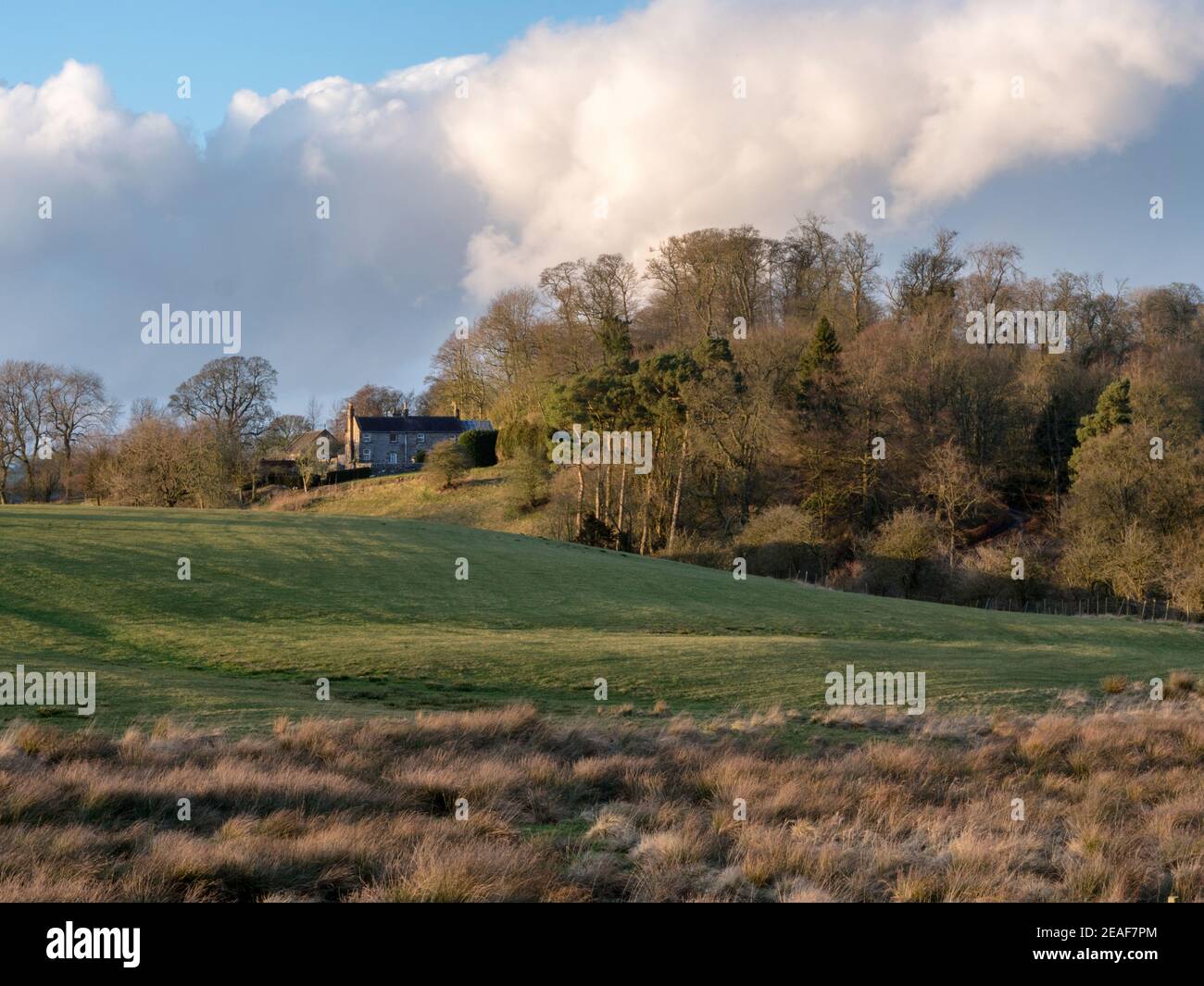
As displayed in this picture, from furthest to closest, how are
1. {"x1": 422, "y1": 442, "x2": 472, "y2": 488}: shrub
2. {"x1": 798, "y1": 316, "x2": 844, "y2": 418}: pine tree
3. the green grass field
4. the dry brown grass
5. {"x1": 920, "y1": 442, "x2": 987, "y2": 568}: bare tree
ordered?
{"x1": 422, "y1": 442, "x2": 472, "y2": 488}: shrub, {"x1": 798, "y1": 316, "x2": 844, "y2": 418}: pine tree, {"x1": 920, "y1": 442, "x2": 987, "y2": 568}: bare tree, the green grass field, the dry brown grass

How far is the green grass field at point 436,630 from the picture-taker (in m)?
20.0

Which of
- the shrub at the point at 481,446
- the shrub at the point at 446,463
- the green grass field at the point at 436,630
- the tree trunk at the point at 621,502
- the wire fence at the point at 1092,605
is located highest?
the shrub at the point at 481,446

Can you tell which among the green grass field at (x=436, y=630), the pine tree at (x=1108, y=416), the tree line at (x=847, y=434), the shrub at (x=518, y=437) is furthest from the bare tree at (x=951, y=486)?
the shrub at (x=518, y=437)

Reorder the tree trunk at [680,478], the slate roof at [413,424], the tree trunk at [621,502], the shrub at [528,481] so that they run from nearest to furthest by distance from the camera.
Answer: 1. the tree trunk at [621,502]
2. the tree trunk at [680,478]
3. the shrub at [528,481]
4. the slate roof at [413,424]

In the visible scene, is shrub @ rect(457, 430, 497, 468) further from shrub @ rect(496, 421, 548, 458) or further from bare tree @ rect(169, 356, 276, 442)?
bare tree @ rect(169, 356, 276, 442)

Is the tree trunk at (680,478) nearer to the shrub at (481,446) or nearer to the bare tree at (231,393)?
the shrub at (481,446)

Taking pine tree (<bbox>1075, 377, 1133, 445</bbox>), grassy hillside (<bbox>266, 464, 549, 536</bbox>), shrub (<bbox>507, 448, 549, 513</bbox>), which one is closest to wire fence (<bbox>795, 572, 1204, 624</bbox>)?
pine tree (<bbox>1075, 377, 1133, 445</bbox>)

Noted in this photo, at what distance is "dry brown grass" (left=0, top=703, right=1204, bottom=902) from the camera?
25.2 feet

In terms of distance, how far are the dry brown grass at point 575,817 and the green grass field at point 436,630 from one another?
334 centimetres

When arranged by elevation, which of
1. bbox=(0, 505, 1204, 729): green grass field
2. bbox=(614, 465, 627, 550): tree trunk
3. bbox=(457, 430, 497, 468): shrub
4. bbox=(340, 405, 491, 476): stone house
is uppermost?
bbox=(340, 405, 491, 476): stone house

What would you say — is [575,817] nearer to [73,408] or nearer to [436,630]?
→ [436,630]

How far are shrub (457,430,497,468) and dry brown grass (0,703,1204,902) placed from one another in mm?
84830
